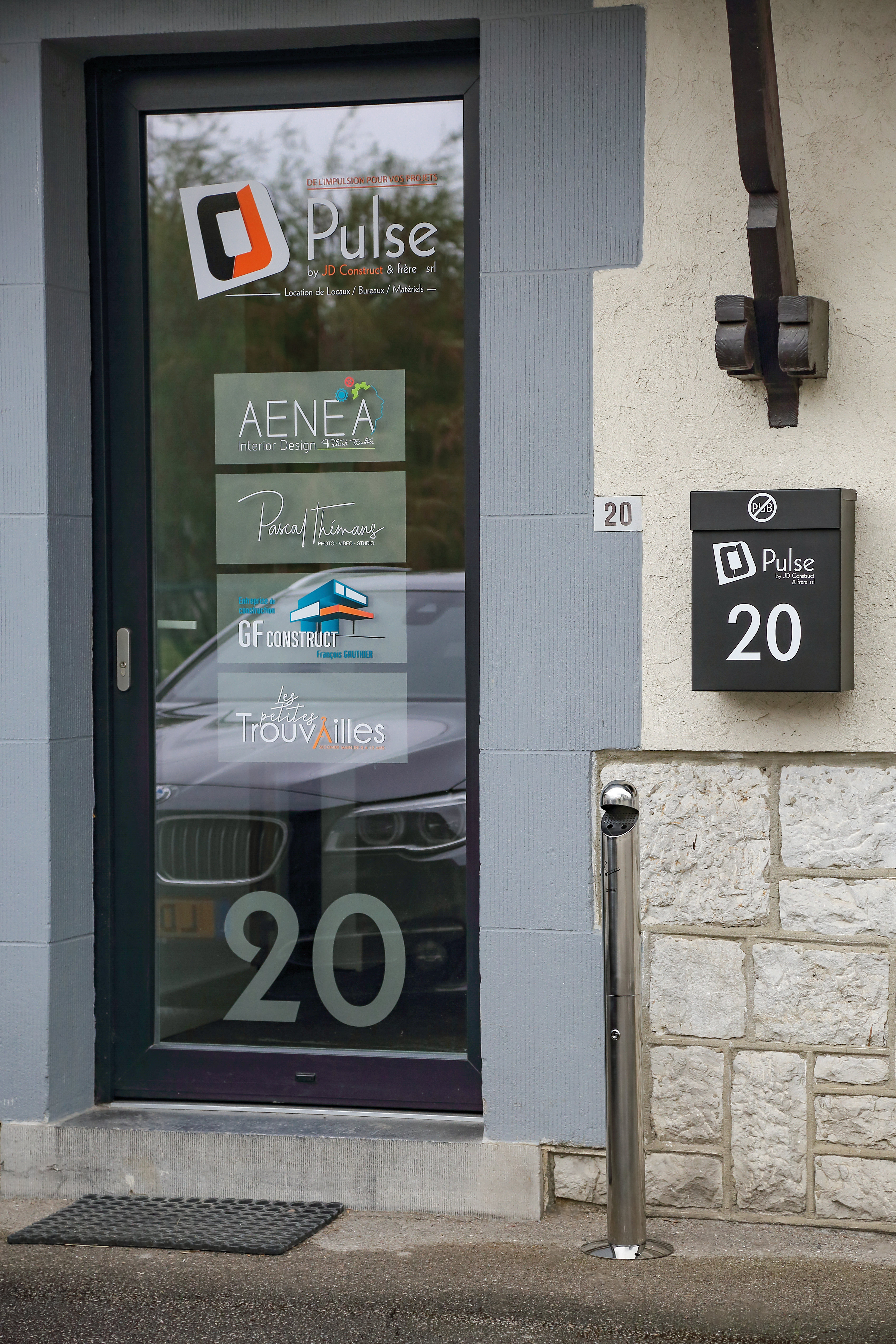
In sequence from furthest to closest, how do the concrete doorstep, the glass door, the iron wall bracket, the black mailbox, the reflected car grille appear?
the reflected car grille, the glass door, the black mailbox, the iron wall bracket, the concrete doorstep

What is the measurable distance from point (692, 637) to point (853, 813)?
25.5 inches

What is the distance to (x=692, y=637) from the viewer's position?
12.9 ft

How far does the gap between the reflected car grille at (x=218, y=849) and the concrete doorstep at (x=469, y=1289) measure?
1.11 meters

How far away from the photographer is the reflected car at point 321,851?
445cm

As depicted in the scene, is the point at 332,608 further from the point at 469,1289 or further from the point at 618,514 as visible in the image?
the point at 469,1289

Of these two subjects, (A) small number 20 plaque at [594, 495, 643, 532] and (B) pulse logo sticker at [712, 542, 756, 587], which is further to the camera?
(A) small number 20 plaque at [594, 495, 643, 532]

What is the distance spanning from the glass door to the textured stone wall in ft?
2.04

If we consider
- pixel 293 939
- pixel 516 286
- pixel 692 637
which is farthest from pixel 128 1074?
pixel 516 286

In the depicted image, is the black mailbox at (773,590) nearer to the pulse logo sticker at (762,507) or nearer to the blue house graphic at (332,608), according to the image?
the pulse logo sticker at (762,507)

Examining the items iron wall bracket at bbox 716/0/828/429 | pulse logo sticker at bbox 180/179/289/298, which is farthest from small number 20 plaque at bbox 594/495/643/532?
pulse logo sticker at bbox 180/179/289/298

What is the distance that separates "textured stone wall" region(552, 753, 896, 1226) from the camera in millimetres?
3930

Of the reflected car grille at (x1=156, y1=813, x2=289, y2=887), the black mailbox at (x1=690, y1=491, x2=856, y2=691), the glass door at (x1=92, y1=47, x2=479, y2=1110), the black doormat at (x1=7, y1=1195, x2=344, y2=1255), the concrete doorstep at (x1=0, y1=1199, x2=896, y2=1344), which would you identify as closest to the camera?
the concrete doorstep at (x1=0, y1=1199, x2=896, y2=1344)

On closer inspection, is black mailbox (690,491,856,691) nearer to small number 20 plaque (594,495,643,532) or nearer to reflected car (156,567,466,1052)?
small number 20 plaque (594,495,643,532)

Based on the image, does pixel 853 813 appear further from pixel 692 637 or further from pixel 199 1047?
pixel 199 1047
